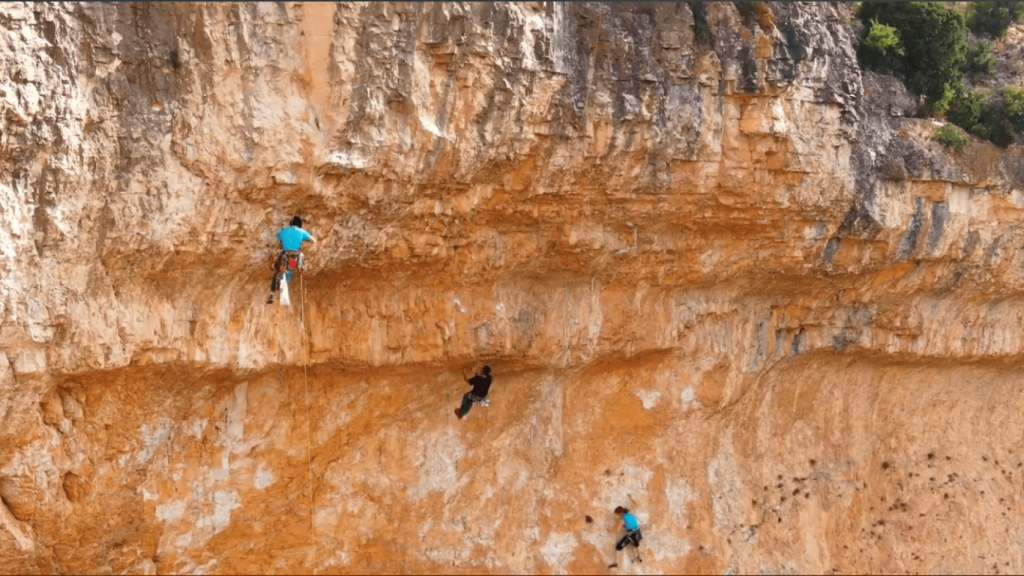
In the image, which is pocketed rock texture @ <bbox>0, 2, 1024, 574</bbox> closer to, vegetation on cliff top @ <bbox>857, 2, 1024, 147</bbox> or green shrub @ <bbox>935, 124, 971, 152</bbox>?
green shrub @ <bbox>935, 124, 971, 152</bbox>

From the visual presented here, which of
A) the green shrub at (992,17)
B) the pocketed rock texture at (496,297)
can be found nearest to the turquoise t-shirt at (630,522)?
the pocketed rock texture at (496,297)

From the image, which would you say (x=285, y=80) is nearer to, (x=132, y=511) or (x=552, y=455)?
(x=132, y=511)

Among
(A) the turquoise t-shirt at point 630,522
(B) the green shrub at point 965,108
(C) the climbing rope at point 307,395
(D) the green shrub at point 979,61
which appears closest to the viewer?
(C) the climbing rope at point 307,395

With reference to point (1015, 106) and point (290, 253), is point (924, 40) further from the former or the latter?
point (290, 253)

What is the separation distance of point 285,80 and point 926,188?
9.01 m

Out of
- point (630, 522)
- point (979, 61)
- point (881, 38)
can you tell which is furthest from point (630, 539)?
point (979, 61)

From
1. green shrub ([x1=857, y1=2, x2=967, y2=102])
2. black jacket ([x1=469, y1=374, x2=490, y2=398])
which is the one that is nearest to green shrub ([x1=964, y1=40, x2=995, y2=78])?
green shrub ([x1=857, y1=2, x2=967, y2=102])

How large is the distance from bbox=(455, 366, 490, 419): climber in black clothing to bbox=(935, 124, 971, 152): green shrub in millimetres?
7271

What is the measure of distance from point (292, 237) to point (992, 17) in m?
12.4

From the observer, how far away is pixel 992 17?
1577 centimetres

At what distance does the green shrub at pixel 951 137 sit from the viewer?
44.0ft

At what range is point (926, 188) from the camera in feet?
44.0

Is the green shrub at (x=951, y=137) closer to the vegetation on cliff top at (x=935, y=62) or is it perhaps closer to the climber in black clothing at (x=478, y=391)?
the vegetation on cliff top at (x=935, y=62)

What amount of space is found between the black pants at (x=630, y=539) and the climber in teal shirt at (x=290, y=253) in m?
6.47
